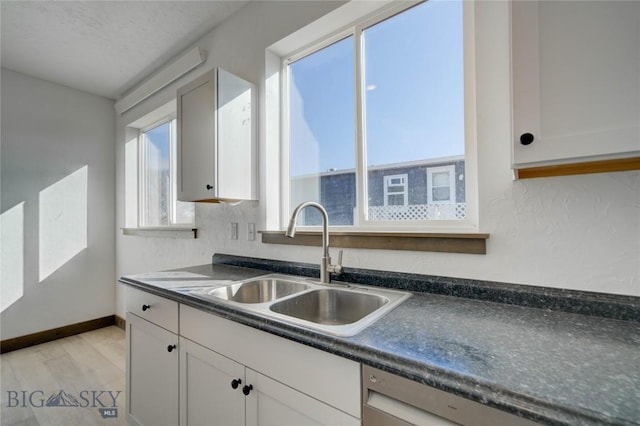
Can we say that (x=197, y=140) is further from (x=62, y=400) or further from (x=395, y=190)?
(x=62, y=400)

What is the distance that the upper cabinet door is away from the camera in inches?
26.5

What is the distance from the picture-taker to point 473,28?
1186 mm

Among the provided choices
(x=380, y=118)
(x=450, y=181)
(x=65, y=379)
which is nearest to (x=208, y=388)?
(x=450, y=181)

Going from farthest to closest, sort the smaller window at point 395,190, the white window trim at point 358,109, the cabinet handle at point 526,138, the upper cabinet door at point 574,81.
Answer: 1. the smaller window at point 395,190
2. the white window trim at point 358,109
3. the cabinet handle at point 526,138
4. the upper cabinet door at point 574,81

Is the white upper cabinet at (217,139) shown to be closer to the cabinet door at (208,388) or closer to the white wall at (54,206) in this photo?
the cabinet door at (208,388)

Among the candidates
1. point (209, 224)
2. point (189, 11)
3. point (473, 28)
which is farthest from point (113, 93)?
point (473, 28)

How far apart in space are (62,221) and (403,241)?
3.32 meters

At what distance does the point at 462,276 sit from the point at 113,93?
3.73 m

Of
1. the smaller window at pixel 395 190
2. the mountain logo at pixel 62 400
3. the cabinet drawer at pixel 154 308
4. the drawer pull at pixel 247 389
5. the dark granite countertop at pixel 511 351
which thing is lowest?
the mountain logo at pixel 62 400

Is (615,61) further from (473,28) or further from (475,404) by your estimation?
(475,404)

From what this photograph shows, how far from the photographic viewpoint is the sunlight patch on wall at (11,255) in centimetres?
256

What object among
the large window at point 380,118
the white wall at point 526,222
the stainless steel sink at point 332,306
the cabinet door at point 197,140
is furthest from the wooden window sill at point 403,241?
the cabinet door at point 197,140

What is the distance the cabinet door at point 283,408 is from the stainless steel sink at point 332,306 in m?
0.29

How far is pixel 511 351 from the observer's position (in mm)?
682
